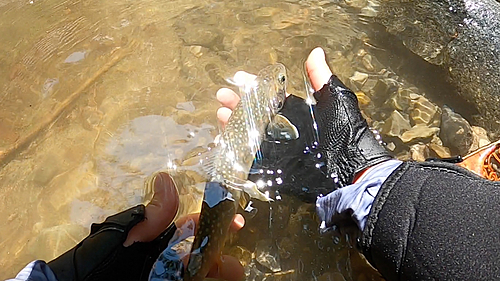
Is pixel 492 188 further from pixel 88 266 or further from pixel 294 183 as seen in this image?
pixel 88 266

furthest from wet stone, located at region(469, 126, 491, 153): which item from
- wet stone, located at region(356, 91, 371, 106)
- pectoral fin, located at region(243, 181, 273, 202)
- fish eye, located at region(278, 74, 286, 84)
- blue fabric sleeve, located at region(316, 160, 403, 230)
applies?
pectoral fin, located at region(243, 181, 273, 202)

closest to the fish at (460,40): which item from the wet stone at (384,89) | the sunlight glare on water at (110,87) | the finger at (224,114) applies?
the wet stone at (384,89)

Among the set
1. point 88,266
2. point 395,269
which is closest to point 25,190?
point 88,266

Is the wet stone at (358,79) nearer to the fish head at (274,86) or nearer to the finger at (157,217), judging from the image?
the fish head at (274,86)

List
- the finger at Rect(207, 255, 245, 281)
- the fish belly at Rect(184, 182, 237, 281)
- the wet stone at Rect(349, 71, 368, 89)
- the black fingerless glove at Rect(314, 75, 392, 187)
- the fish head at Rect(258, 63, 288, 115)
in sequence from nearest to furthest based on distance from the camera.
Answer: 1. the fish belly at Rect(184, 182, 237, 281)
2. the finger at Rect(207, 255, 245, 281)
3. the black fingerless glove at Rect(314, 75, 392, 187)
4. the fish head at Rect(258, 63, 288, 115)
5. the wet stone at Rect(349, 71, 368, 89)

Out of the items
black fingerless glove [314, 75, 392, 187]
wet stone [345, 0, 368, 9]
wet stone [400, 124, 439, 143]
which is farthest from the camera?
wet stone [345, 0, 368, 9]

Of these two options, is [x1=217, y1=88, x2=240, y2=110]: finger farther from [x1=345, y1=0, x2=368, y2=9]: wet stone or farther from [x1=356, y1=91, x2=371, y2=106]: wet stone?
[x1=345, y1=0, x2=368, y2=9]: wet stone
